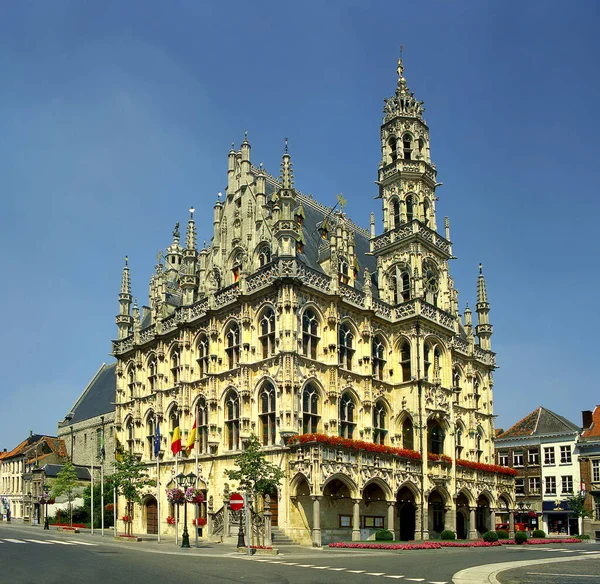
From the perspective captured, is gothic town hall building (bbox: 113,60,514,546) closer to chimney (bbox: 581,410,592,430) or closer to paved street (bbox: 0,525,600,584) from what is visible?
paved street (bbox: 0,525,600,584)

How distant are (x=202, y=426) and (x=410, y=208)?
23910 millimetres

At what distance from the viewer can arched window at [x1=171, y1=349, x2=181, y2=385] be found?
51.9 m

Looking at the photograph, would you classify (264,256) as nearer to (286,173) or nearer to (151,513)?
(286,173)

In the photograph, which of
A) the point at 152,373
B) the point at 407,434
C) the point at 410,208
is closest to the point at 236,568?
the point at 407,434

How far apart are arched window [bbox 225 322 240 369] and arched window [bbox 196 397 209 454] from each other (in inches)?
152

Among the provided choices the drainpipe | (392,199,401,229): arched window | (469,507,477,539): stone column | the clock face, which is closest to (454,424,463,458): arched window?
(469,507,477,539): stone column

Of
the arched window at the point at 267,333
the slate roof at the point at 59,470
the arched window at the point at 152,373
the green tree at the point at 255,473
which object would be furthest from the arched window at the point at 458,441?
the slate roof at the point at 59,470

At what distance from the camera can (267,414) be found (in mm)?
42531

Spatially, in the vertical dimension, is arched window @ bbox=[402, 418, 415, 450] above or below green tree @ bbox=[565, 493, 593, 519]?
above

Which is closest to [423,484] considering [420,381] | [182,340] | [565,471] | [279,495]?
[420,381]

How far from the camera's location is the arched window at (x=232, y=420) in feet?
148

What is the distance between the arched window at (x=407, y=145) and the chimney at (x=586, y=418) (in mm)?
38000

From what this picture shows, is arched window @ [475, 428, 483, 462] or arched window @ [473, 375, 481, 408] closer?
arched window @ [475, 428, 483, 462]

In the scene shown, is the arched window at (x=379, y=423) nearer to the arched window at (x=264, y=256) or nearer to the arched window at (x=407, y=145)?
the arched window at (x=264, y=256)
